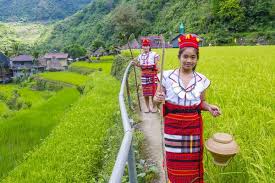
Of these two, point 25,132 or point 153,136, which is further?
point 25,132

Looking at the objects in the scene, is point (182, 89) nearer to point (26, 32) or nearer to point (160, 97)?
point (160, 97)

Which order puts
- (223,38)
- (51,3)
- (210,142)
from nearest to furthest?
(210,142)
(223,38)
(51,3)

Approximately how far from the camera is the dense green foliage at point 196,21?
41938 millimetres

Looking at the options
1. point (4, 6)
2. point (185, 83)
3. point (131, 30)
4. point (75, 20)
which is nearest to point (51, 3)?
point (4, 6)

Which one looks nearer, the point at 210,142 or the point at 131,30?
the point at 210,142

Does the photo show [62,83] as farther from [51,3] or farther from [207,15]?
[51,3]

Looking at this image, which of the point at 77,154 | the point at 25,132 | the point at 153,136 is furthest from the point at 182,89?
the point at 25,132

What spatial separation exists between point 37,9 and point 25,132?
443ft

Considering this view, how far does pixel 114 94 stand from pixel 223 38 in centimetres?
3132

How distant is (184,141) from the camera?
2.83 meters

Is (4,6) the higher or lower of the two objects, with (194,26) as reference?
higher

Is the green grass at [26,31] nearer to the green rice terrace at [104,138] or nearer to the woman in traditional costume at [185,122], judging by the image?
the green rice terrace at [104,138]

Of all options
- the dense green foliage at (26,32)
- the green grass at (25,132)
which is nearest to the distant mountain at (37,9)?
the dense green foliage at (26,32)

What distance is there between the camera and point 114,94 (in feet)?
39.6
